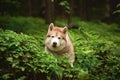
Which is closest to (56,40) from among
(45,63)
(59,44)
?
(59,44)

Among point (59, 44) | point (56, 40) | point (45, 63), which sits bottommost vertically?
point (45, 63)

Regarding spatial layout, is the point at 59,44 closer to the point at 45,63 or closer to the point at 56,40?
the point at 56,40

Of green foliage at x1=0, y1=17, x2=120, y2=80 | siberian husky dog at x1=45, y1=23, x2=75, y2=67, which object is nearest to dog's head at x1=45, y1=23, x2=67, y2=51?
siberian husky dog at x1=45, y1=23, x2=75, y2=67

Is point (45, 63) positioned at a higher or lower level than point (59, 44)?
lower

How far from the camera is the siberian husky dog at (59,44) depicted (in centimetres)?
A: 941

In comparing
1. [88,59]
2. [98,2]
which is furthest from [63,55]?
[98,2]

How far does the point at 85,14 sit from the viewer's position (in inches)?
982

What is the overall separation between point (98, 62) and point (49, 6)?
772 cm

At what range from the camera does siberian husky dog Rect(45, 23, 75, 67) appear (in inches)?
370

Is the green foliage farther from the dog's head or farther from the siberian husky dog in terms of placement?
the dog's head

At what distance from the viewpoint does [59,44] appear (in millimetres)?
9414

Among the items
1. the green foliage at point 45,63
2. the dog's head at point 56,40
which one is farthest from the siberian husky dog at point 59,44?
the green foliage at point 45,63

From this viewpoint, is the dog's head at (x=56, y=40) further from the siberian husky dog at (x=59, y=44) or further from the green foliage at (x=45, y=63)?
the green foliage at (x=45, y=63)

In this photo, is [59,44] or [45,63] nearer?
[45,63]
